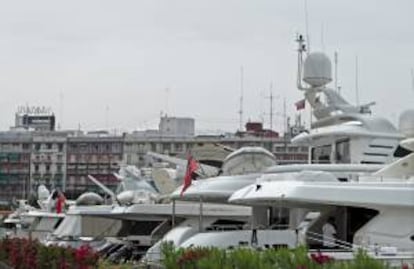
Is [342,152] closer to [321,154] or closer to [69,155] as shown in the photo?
[321,154]

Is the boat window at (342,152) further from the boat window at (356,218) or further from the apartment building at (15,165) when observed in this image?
the apartment building at (15,165)

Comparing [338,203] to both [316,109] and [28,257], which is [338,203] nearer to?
[28,257]

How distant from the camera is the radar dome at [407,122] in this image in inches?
978

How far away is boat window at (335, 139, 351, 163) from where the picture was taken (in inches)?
1188

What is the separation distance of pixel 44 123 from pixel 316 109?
13989cm

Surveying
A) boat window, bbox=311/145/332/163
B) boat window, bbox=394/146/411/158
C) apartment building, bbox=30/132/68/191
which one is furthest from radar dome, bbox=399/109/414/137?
apartment building, bbox=30/132/68/191

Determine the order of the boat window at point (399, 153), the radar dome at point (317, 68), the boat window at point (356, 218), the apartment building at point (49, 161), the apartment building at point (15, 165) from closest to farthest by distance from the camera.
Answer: the boat window at point (356, 218)
the boat window at point (399, 153)
the radar dome at point (317, 68)
the apartment building at point (15, 165)
the apartment building at point (49, 161)

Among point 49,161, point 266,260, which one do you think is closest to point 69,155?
point 49,161

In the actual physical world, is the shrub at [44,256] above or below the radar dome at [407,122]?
below

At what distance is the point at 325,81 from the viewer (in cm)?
3278

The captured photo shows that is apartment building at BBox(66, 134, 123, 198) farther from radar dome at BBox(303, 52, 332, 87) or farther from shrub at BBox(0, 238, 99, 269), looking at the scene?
shrub at BBox(0, 238, 99, 269)

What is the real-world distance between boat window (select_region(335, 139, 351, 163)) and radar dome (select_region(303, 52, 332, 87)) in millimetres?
3204

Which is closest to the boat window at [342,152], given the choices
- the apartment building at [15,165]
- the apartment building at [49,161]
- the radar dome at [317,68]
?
the radar dome at [317,68]

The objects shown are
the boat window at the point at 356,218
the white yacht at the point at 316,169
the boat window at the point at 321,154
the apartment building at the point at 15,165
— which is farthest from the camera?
the apartment building at the point at 15,165
